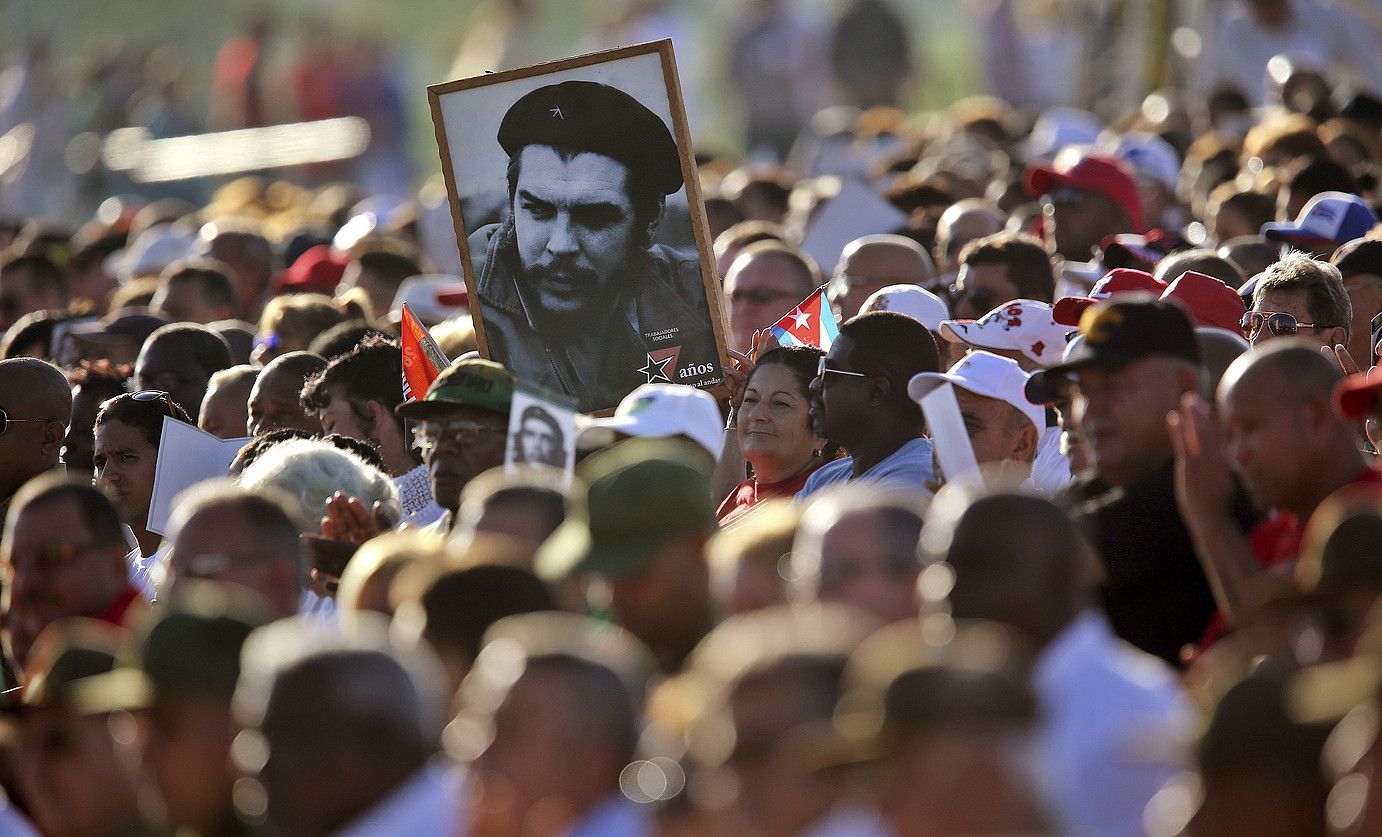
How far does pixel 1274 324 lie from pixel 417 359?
10.0 ft

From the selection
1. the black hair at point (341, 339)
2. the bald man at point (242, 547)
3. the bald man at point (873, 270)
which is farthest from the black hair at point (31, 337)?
the bald man at point (242, 547)

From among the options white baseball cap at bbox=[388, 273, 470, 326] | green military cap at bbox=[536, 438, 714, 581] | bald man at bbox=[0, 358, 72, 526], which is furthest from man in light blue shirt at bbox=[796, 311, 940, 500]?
white baseball cap at bbox=[388, 273, 470, 326]

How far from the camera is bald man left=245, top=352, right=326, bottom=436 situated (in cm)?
844

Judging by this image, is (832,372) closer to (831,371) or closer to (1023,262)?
(831,371)

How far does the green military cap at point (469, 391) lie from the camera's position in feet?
21.6

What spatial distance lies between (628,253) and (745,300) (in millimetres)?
1644

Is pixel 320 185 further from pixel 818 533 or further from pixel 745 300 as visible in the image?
pixel 818 533

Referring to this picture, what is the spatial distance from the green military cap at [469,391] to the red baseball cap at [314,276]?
258 inches

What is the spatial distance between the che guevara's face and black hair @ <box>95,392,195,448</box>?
1.49 m

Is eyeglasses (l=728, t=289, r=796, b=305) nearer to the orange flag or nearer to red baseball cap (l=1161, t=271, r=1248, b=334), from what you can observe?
the orange flag

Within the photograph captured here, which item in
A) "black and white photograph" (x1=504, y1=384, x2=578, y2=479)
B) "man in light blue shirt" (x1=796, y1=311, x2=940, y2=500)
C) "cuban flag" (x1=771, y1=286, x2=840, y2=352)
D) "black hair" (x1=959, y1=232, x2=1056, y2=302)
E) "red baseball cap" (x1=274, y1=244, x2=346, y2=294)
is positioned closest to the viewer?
"black and white photograph" (x1=504, y1=384, x2=578, y2=479)

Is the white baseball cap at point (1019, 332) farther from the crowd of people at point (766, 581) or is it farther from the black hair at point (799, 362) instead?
the black hair at point (799, 362)

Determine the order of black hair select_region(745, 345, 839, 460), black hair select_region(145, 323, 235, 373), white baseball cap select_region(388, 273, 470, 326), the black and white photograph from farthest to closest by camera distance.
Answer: white baseball cap select_region(388, 273, 470, 326), black hair select_region(145, 323, 235, 373), black hair select_region(745, 345, 839, 460), the black and white photograph

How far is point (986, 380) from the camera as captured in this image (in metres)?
6.95
